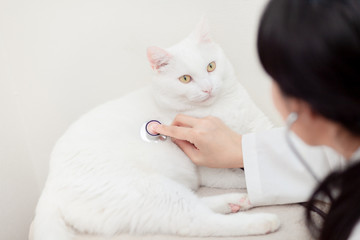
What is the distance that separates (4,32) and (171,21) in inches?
23.5

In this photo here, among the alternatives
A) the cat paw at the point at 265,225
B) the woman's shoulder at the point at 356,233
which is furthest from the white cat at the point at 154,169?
the woman's shoulder at the point at 356,233

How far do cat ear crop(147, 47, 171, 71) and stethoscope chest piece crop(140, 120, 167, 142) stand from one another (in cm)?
17

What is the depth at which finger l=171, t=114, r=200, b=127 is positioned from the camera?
97cm

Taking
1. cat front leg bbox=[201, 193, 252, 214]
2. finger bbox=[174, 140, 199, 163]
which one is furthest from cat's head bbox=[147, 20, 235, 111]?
cat front leg bbox=[201, 193, 252, 214]

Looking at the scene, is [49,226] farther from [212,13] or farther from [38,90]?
[212,13]

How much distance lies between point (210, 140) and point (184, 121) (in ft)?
0.34

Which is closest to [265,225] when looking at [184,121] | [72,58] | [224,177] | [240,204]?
[240,204]

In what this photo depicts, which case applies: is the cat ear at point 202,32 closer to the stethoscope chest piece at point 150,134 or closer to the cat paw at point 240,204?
the stethoscope chest piece at point 150,134

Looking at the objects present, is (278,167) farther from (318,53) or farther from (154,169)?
(318,53)

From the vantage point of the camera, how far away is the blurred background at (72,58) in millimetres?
1259

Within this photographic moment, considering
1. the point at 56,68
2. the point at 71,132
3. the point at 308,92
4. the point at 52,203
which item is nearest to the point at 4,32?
the point at 56,68

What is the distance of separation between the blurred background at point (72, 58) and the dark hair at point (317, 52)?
2.78 ft

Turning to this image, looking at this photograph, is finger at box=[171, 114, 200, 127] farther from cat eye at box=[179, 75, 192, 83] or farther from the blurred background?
the blurred background

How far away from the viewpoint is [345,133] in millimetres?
533
